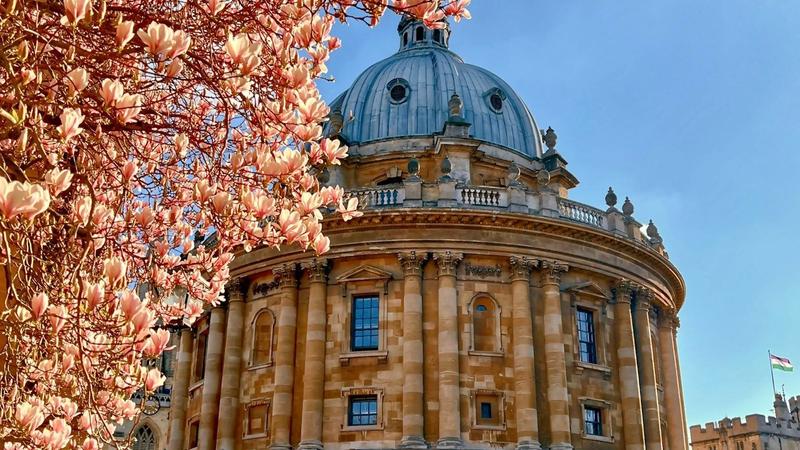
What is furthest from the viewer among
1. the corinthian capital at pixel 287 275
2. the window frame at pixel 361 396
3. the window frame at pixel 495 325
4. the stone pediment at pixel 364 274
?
the corinthian capital at pixel 287 275

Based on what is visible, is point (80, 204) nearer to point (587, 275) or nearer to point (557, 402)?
point (557, 402)

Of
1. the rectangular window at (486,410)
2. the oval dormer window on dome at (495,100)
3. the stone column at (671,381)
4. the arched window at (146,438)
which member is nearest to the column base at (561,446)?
the rectangular window at (486,410)

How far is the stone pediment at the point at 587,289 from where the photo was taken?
28.9 m

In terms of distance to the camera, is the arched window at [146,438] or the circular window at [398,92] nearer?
the circular window at [398,92]

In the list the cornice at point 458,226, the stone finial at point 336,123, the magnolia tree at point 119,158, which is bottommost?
the magnolia tree at point 119,158

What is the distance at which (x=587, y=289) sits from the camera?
29.1 m

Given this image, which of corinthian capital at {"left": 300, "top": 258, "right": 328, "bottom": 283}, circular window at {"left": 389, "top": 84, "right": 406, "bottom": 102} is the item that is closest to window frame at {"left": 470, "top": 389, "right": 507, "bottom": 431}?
corinthian capital at {"left": 300, "top": 258, "right": 328, "bottom": 283}

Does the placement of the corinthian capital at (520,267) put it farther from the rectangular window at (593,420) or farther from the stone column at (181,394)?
the stone column at (181,394)

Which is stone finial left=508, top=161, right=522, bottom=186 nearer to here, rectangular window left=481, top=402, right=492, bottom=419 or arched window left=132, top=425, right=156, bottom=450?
rectangular window left=481, top=402, right=492, bottom=419

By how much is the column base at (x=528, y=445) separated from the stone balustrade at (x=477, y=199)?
778 cm

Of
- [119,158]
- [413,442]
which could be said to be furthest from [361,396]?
[119,158]

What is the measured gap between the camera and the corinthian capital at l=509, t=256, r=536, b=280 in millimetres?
28078

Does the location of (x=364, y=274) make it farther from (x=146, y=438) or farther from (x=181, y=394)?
(x=146, y=438)

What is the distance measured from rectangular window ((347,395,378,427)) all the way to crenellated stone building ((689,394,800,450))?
181 feet
